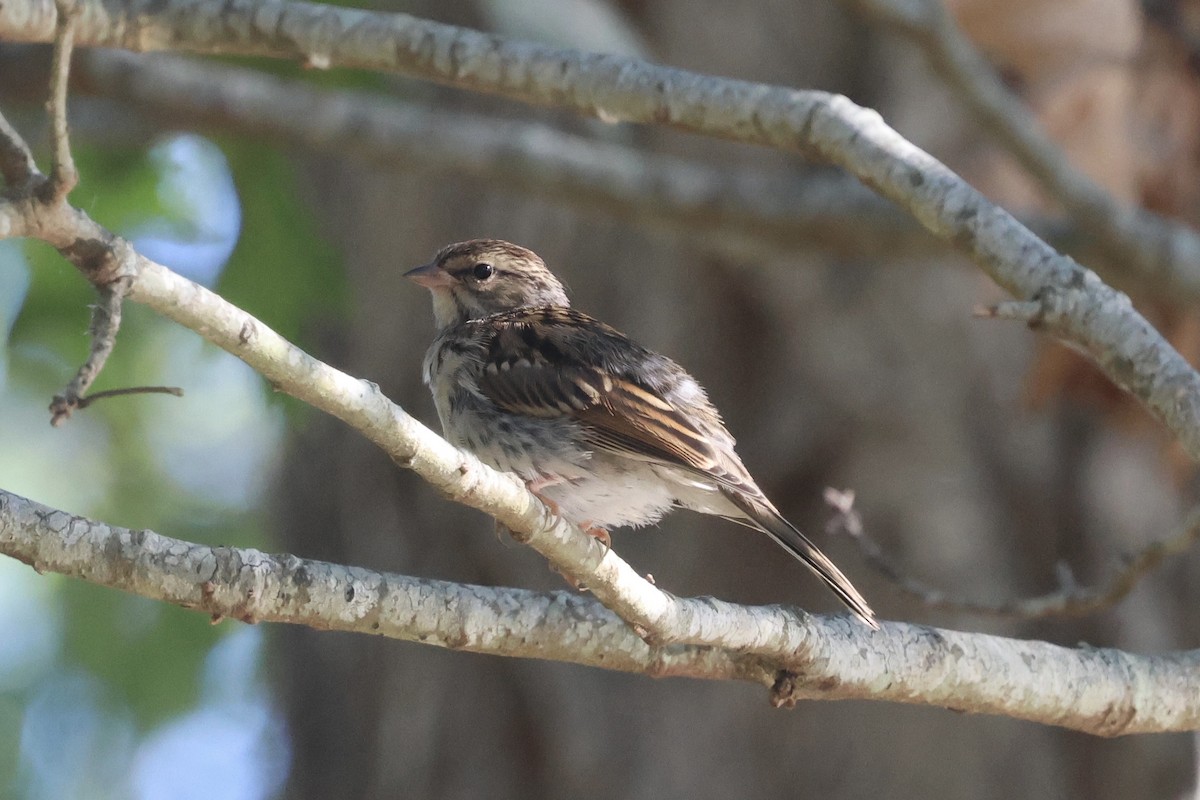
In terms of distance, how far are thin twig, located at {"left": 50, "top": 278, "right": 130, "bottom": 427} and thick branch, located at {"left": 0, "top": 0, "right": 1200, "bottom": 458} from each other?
176cm

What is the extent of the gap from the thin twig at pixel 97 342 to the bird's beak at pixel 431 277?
297 centimetres

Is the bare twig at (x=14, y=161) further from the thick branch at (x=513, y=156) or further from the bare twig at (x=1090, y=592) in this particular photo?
the thick branch at (x=513, y=156)

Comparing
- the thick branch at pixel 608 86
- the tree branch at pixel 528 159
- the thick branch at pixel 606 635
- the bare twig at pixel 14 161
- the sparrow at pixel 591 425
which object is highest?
the tree branch at pixel 528 159

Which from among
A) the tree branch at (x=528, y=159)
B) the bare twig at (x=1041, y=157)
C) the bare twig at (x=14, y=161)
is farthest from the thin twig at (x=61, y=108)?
the tree branch at (x=528, y=159)

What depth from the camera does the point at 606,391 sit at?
4.23m

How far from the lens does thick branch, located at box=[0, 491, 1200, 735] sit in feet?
8.61

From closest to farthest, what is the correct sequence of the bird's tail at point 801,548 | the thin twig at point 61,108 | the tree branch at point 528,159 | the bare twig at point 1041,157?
the thin twig at point 61,108 < the bird's tail at point 801,548 < the bare twig at point 1041,157 < the tree branch at point 528,159

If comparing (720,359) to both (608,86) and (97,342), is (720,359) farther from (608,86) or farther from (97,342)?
Result: (97,342)

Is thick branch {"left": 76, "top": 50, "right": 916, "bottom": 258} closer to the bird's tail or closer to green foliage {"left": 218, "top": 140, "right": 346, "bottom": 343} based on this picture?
green foliage {"left": 218, "top": 140, "right": 346, "bottom": 343}

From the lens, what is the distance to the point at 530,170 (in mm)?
5770

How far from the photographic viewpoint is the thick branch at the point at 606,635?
8.61 ft

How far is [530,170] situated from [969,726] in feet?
9.97

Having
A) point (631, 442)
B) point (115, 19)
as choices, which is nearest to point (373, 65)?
point (115, 19)

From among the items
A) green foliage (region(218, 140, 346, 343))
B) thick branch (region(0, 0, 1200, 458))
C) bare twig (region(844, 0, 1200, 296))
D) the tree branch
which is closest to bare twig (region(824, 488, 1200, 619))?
thick branch (region(0, 0, 1200, 458))
